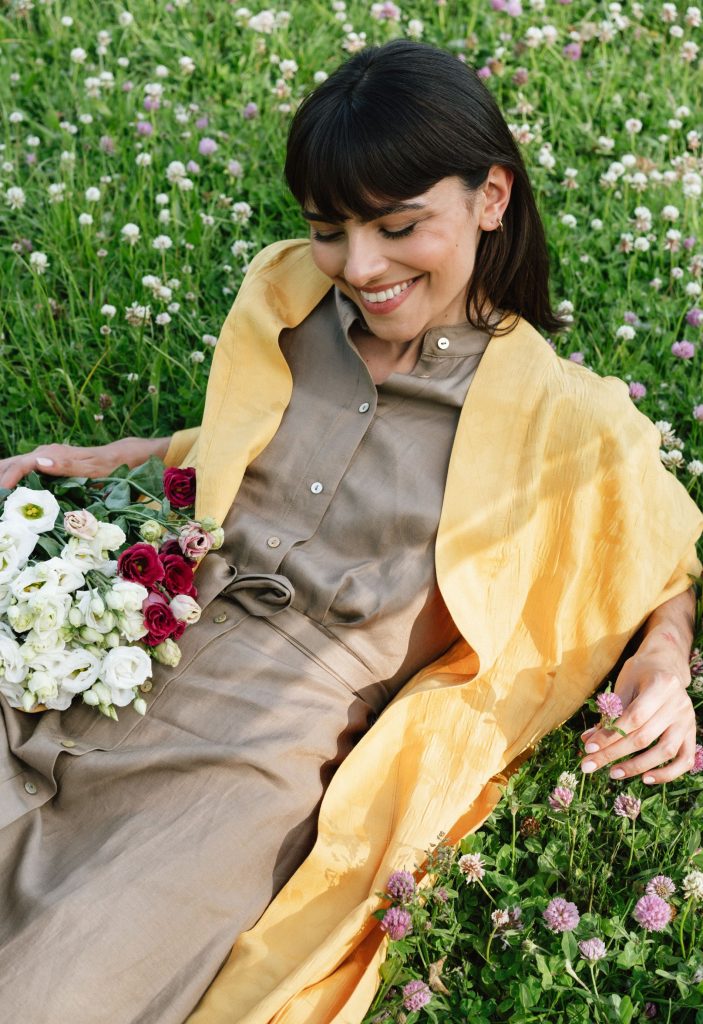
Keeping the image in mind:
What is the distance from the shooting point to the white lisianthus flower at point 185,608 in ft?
8.00

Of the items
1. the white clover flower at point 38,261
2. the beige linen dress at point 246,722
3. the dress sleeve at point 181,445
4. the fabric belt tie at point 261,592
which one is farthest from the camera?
the white clover flower at point 38,261

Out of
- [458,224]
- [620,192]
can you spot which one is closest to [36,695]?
[458,224]

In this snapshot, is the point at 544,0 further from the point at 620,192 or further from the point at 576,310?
the point at 576,310

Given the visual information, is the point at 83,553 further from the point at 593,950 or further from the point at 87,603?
the point at 593,950

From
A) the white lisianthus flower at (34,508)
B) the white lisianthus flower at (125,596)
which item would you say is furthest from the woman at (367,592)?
the white lisianthus flower at (34,508)

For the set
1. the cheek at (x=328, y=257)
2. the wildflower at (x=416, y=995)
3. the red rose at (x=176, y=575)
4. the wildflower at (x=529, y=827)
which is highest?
the cheek at (x=328, y=257)

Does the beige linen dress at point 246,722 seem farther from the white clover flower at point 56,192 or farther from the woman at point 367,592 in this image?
the white clover flower at point 56,192

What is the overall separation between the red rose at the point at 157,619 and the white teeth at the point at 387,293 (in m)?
0.81

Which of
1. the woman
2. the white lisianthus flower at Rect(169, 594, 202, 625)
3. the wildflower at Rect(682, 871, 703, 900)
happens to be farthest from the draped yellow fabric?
the wildflower at Rect(682, 871, 703, 900)

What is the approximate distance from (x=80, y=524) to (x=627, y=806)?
1.35 m

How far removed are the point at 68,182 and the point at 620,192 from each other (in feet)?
6.76

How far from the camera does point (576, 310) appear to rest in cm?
410

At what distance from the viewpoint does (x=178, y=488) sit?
2.73m

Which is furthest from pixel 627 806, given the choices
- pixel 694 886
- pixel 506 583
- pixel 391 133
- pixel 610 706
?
pixel 391 133
